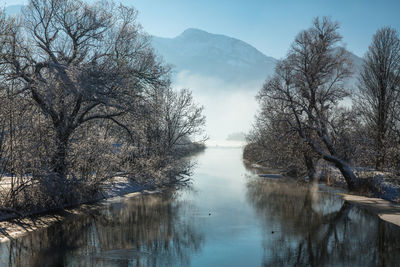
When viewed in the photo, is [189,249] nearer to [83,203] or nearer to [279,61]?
[83,203]

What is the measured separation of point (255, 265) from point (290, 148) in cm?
1946

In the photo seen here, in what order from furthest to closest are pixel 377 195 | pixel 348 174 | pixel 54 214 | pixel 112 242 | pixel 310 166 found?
pixel 310 166 → pixel 348 174 → pixel 377 195 → pixel 54 214 → pixel 112 242

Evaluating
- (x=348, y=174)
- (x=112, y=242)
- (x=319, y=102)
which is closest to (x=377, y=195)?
(x=348, y=174)

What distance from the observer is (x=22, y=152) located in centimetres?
1488

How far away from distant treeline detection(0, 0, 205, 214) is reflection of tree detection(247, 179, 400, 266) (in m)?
8.70

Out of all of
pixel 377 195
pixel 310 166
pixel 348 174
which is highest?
pixel 310 166

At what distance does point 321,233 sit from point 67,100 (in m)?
13.5

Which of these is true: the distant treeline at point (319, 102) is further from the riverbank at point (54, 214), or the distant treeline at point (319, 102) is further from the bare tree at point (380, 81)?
the riverbank at point (54, 214)

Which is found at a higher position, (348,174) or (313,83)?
(313,83)

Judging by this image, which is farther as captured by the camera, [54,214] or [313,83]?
[313,83]

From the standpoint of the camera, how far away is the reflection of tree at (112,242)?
10.8m

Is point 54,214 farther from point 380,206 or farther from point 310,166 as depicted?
point 310,166

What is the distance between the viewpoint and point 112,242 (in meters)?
12.7

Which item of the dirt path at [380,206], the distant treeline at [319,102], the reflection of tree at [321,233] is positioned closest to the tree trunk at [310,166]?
the distant treeline at [319,102]
